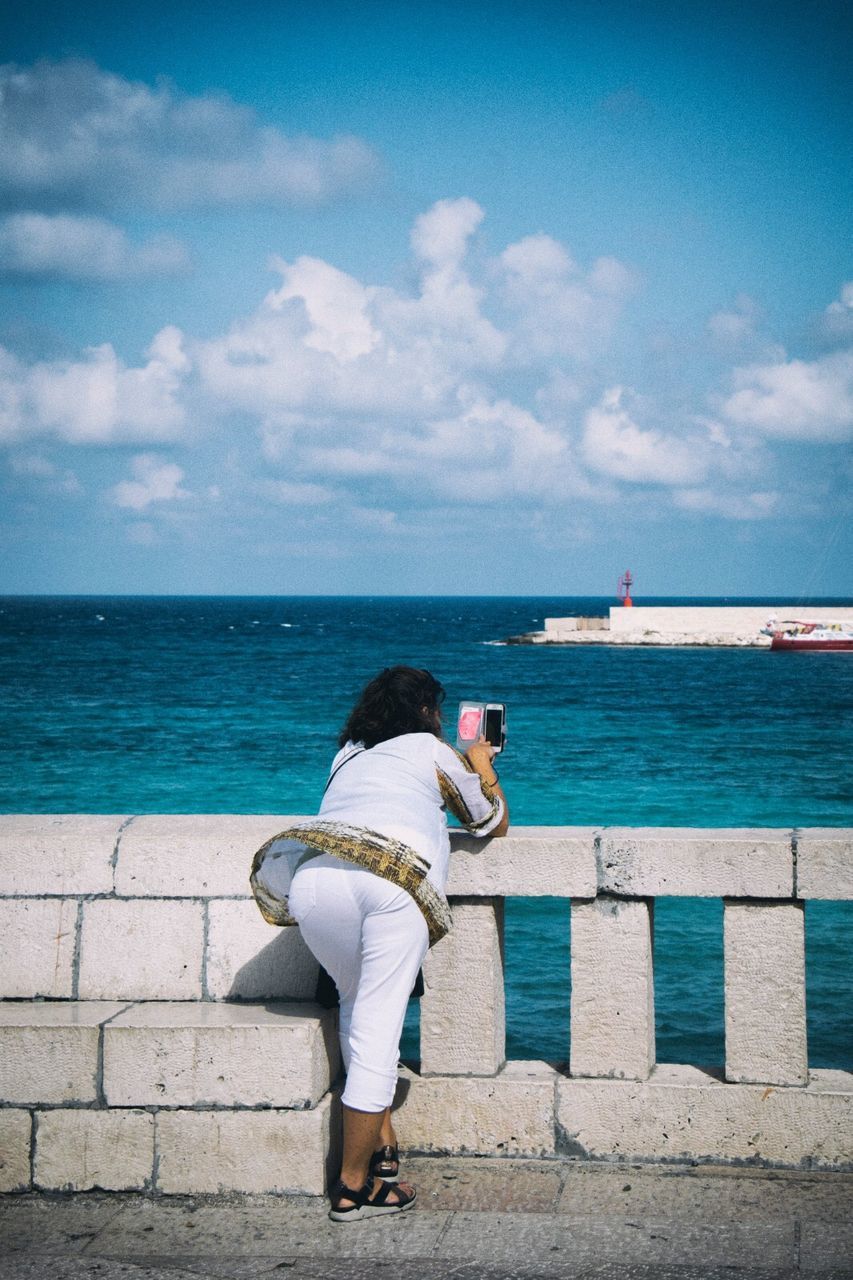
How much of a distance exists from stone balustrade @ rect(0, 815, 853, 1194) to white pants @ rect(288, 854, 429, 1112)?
22 centimetres

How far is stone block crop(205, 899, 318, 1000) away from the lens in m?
4.01

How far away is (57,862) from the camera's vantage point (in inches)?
160

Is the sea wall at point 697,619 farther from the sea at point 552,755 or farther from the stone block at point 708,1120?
the stone block at point 708,1120

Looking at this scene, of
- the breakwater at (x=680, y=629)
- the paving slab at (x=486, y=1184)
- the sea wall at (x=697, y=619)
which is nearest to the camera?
the paving slab at (x=486, y=1184)

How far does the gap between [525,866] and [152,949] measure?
4.03 ft

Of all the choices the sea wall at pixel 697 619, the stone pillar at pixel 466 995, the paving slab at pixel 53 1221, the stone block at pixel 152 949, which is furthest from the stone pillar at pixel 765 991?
the sea wall at pixel 697 619

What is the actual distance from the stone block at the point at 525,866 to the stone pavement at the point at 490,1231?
2.80 ft

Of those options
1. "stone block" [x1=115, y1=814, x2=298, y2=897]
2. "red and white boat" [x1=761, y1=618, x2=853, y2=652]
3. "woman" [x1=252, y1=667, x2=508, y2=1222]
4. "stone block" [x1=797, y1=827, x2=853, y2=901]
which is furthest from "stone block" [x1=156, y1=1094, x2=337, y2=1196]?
"red and white boat" [x1=761, y1=618, x2=853, y2=652]

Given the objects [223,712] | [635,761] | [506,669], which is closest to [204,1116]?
[635,761]

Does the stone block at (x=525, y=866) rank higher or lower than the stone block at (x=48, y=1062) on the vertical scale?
higher

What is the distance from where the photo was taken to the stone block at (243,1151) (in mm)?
3670

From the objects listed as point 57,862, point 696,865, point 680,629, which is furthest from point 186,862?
point 680,629

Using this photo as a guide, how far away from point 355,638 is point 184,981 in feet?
298

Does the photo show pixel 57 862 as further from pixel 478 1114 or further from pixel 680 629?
pixel 680 629
